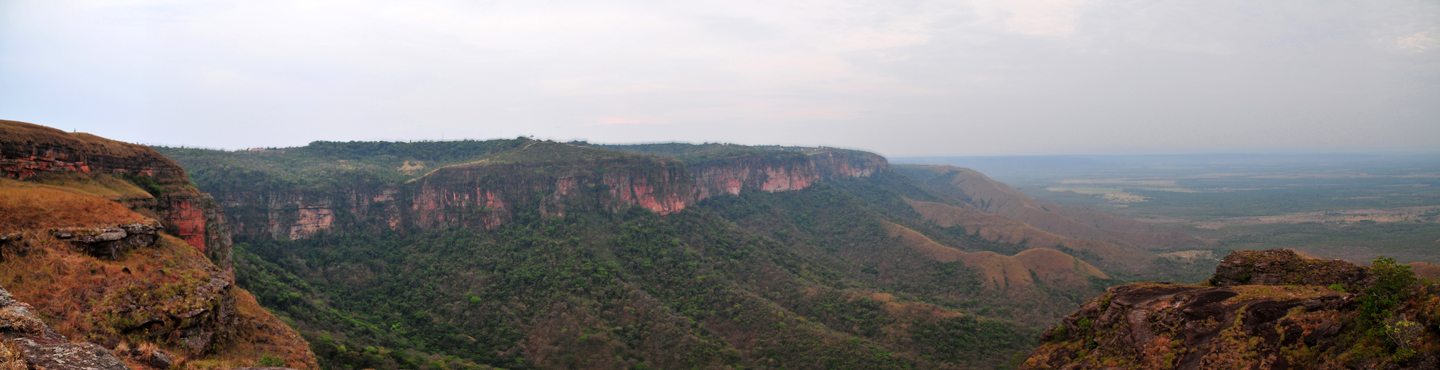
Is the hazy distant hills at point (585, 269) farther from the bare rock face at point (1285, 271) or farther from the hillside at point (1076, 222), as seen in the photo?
the hillside at point (1076, 222)

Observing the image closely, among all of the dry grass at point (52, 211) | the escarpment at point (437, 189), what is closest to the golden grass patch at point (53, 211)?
the dry grass at point (52, 211)

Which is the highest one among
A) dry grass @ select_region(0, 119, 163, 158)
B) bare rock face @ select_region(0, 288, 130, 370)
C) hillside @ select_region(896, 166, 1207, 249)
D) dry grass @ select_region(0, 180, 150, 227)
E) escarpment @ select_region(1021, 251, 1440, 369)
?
dry grass @ select_region(0, 119, 163, 158)

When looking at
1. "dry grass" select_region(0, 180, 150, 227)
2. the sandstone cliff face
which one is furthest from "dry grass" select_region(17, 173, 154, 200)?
"dry grass" select_region(0, 180, 150, 227)

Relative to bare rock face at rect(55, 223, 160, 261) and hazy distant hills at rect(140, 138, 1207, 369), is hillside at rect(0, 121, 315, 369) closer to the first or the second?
bare rock face at rect(55, 223, 160, 261)

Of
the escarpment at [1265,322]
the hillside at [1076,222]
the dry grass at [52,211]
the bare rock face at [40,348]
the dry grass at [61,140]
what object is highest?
the dry grass at [61,140]

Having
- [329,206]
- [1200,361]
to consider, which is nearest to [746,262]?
[329,206]

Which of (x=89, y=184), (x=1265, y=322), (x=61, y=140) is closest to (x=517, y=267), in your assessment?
(x=89, y=184)
